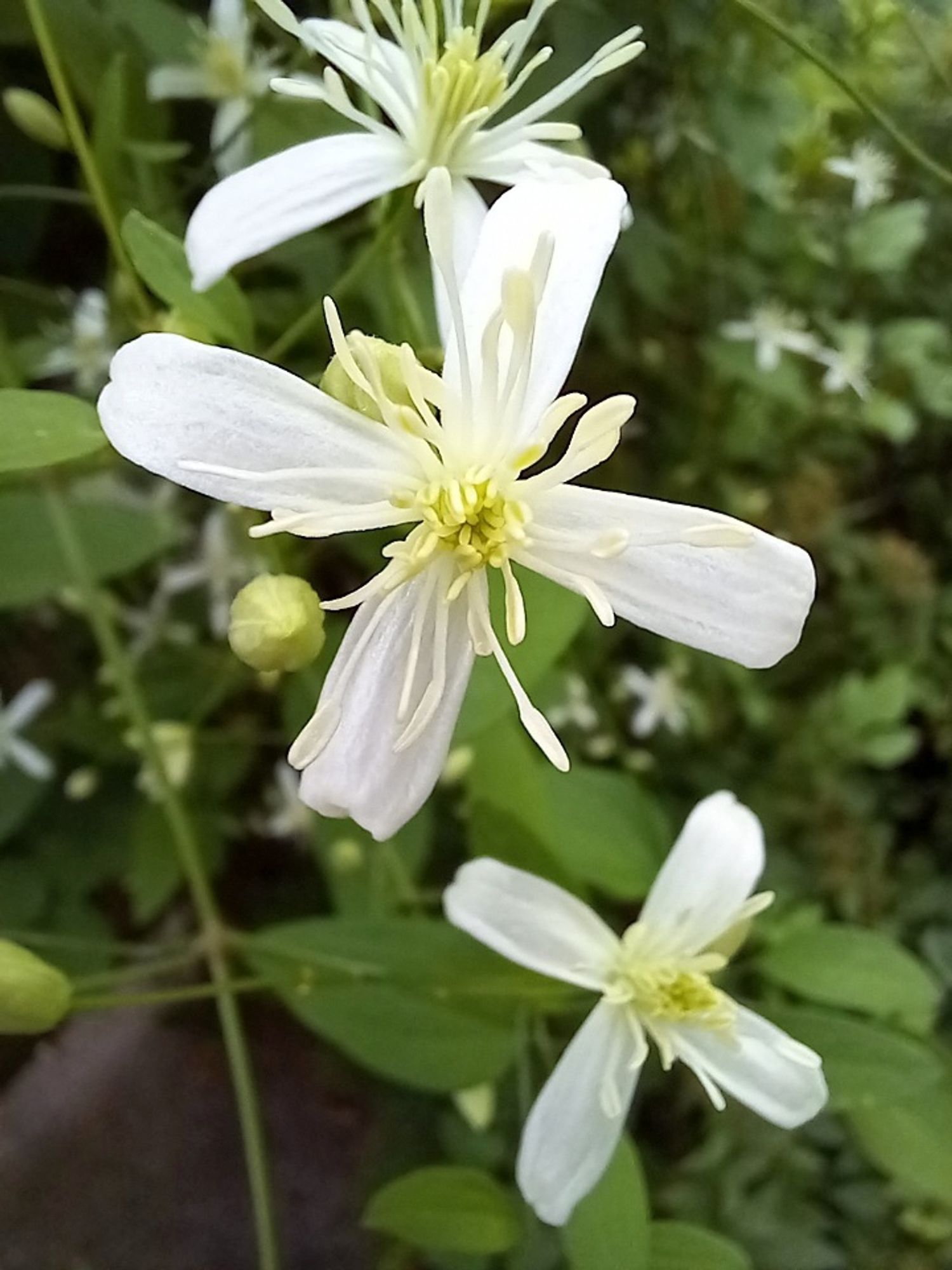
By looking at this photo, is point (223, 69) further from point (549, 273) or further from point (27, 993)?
point (27, 993)

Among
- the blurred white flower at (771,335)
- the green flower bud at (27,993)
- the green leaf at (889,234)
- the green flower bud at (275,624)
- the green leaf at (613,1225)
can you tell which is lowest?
the green leaf at (613,1225)

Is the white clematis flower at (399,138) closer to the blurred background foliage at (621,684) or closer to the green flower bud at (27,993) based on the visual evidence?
the blurred background foliage at (621,684)

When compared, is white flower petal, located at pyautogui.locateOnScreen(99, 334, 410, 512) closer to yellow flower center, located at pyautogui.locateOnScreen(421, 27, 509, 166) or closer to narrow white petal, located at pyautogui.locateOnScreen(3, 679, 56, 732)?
yellow flower center, located at pyautogui.locateOnScreen(421, 27, 509, 166)

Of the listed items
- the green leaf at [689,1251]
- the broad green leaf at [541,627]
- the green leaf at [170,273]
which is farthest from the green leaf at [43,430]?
the green leaf at [689,1251]

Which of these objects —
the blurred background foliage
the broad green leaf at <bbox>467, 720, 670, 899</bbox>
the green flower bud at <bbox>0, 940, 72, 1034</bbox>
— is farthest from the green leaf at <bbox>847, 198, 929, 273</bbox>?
the green flower bud at <bbox>0, 940, 72, 1034</bbox>

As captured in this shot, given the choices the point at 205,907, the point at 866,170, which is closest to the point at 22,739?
the point at 205,907

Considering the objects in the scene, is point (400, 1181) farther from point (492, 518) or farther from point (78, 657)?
point (78, 657)

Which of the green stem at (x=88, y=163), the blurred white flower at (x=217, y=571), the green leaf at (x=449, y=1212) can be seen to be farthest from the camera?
the blurred white flower at (x=217, y=571)
